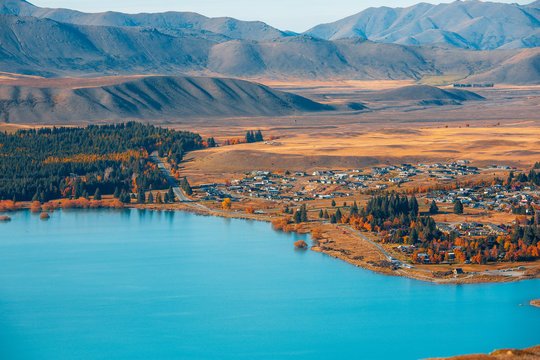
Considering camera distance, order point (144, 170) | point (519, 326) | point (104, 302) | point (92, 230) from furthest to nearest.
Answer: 1. point (144, 170)
2. point (92, 230)
3. point (104, 302)
4. point (519, 326)

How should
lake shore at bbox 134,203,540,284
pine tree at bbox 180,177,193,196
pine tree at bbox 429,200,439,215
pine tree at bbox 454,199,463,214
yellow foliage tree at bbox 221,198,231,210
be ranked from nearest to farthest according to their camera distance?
lake shore at bbox 134,203,540,284, pine tree at bbox 429,200,439,215, pine tree at bbox 454,199,463,214, yellow foliage tree at bbox 221,198,231,210, pine tree at bbox 180,177,193,196

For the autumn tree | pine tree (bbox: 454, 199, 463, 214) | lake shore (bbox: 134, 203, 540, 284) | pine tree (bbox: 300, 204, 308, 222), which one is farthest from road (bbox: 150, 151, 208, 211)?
pine tree (bbox: 454, 199, 463, 214)

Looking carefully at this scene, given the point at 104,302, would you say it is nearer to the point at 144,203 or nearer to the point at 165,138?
the point at 144,203

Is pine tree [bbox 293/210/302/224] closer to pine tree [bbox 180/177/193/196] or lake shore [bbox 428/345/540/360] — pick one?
pine tree [bbox 180/177/193/196]

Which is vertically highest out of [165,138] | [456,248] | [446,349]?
[165,138]

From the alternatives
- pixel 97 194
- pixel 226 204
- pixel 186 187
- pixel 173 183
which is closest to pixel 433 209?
pixel 226 204

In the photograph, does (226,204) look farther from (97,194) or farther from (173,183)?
(173,183)

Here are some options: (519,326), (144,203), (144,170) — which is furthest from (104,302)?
(144,170)

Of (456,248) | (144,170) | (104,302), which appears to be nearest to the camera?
(104,302)
